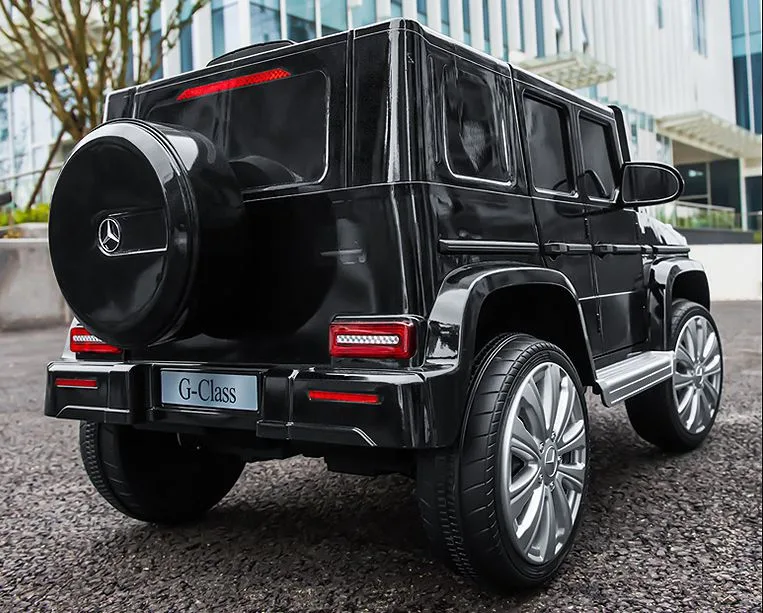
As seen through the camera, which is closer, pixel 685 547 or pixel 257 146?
pixel 257 146

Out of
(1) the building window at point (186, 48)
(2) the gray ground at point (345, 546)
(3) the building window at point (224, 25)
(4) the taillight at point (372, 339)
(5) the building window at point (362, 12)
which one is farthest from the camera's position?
(1) the building window at point (186, 48)

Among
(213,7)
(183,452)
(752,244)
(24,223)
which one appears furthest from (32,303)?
(752,244)

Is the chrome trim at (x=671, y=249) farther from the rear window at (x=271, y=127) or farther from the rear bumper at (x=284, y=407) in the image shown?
the rear bumper at (x=284, y=407)

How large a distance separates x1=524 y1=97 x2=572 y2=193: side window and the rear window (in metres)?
0.98

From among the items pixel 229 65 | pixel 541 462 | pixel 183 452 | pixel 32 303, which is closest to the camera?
pixel 541 462

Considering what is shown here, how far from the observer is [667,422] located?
4.55 metres

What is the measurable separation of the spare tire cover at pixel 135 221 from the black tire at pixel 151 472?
2.38ft

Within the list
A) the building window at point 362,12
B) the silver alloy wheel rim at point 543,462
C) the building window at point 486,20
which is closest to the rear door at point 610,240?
the silver alloy wheel rim at point 543,462

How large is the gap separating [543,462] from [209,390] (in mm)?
1182

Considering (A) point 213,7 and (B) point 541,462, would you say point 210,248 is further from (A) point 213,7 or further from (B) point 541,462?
(A) point 213,7

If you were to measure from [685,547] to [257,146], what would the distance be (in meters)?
2.25

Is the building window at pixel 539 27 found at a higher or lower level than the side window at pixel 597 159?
higher

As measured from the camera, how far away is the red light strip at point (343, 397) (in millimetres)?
2562

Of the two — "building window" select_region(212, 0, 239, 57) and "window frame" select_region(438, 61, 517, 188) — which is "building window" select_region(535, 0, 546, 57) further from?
"window frame" select_region(438, 61, 517, 188)
